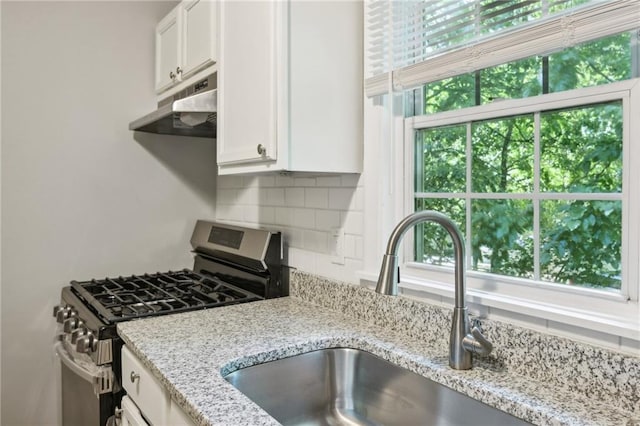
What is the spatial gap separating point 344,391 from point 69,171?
5.54 ft

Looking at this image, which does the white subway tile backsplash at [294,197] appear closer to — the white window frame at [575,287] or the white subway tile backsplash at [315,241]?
the white subway tile backsplash at [315,241]

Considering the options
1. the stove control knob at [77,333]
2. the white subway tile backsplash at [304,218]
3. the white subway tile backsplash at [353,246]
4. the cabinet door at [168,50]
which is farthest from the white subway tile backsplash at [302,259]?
the cabinet door at [168,50]

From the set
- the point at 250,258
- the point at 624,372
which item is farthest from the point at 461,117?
the point at 250,258

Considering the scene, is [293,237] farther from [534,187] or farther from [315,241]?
[534,187]

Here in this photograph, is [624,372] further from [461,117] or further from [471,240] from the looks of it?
[461,117]

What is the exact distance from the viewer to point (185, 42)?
2066 millimetres

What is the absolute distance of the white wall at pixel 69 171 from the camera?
81.8 inches

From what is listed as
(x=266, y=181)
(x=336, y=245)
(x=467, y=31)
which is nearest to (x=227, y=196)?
(x=266, y=181)

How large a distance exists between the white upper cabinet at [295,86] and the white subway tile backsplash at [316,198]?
0.80ft

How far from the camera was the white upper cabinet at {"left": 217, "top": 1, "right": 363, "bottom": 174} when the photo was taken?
57.1 inches

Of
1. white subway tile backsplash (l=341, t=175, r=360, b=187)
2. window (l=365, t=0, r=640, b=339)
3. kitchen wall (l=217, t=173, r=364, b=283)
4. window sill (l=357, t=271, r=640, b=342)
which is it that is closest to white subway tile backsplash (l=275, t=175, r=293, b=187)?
kitchen wall (l=217, t=173, r=364, b=283)

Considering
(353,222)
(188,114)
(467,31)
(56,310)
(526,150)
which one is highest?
(467,31)

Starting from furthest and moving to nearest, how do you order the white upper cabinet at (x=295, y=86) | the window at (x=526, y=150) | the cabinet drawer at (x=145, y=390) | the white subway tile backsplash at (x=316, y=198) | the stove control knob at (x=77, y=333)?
1. the white subway tile backsplash at (x=316, y=198)
2. the stove control knob at (x=77, y=333)
3. the white upper cabinet at (x=295, y=86)
4. the cabinet drawer at (x=145, y=390)
5. the window at (x=526, y=150)

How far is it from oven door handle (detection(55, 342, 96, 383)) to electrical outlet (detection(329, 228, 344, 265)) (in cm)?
89
